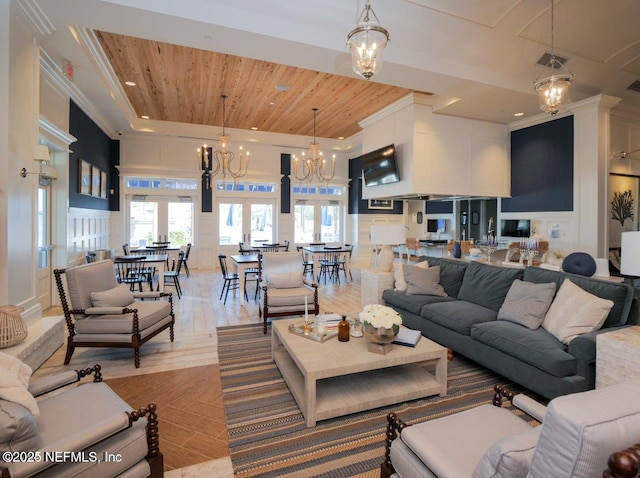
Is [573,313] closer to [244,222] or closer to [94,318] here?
[94,318]

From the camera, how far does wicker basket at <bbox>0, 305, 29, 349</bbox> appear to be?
2.75m

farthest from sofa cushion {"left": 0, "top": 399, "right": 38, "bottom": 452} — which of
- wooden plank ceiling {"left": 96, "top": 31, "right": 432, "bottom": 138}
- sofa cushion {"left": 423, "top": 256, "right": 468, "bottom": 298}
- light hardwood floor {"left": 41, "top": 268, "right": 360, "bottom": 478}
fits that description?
wooden plank ceiling {"left": 96, "top": 31, "right": 432, "bottom": 138}

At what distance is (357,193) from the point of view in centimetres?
1070

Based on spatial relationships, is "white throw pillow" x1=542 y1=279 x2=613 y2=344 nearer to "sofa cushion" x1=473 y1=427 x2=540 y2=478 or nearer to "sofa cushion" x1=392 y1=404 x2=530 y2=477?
"sofa cushion" x1=392 y1=404 x2=530 y2=477

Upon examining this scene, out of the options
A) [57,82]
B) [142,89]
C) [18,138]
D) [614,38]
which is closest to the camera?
[18,138]

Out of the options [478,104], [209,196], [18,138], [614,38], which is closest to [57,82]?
[18,138]

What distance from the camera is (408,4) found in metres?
3.72

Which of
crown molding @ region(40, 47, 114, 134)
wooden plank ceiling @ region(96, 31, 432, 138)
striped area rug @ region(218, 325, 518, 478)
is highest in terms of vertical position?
wooden plank ceiling @ region(96, 31, 432, 138)

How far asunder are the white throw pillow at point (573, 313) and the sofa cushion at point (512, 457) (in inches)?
78.6

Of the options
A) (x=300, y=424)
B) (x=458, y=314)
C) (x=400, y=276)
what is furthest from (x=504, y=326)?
(x=300, y=424)

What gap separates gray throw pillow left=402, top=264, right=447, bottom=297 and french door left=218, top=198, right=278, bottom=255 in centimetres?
656

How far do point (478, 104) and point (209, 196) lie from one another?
23.5 feet

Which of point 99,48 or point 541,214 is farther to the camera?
point 541,214

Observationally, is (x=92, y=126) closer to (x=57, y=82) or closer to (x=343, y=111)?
(x=57, y=82)
